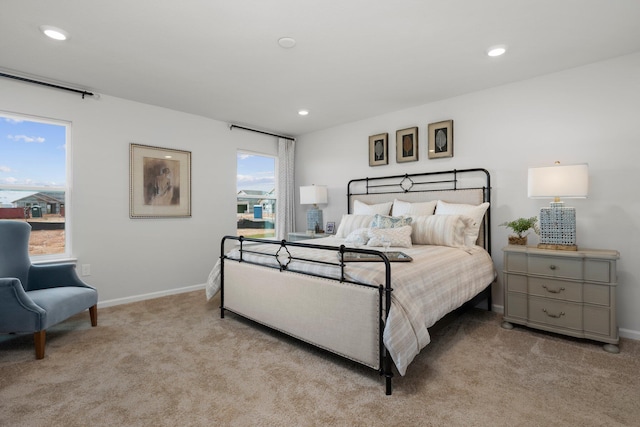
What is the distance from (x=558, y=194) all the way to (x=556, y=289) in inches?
31.4

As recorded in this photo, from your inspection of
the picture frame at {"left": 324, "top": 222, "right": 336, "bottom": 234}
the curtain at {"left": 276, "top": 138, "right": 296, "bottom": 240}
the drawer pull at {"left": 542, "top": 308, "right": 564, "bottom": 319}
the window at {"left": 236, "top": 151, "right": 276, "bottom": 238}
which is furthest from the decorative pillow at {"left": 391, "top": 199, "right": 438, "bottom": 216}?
the window at {"left": 236, "top": 151, "right": 276, "bottom": 238}

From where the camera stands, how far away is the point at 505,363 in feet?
7.47

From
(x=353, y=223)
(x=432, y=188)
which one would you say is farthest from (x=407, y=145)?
(x=353, y=223)

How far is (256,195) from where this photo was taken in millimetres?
5242

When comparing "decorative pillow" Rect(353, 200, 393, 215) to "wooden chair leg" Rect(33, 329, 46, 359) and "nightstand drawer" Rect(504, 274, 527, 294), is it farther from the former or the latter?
"wooden chair leg" Rect(33, 329, 46, 359)

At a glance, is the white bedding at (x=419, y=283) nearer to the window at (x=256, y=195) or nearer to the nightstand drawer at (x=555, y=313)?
the nightstand drawer at (x=555, y=313)

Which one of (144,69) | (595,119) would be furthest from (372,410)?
(144,69)

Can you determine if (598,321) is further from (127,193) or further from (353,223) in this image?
(127,193)

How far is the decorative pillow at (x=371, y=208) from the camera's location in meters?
4.09

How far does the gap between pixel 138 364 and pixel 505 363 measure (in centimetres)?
260

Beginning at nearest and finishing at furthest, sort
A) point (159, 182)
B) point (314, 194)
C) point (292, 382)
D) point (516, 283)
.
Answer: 1. point (292, 382)
2. point (516, 283)
3. point (159, 182)
4. point (314, 194)

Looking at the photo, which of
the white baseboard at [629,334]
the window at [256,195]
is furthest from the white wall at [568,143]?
the window at [256,195]

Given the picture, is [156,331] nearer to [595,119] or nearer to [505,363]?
[505,363]

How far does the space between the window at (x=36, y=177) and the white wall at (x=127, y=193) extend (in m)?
0.14
